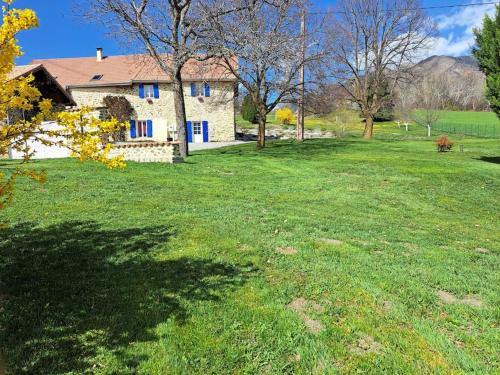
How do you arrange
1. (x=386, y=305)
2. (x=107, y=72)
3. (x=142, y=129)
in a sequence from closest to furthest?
(x=386, y=305), (x=142, y=129), (x=107, y=72)

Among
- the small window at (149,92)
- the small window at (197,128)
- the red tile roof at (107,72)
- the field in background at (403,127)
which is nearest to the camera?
the red tile roof at (107,72)

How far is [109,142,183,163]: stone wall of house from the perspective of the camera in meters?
15.2

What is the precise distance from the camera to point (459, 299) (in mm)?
4238

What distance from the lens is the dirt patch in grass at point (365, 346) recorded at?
10.6ft

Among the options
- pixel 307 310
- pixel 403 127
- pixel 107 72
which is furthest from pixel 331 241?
pixel 403 127

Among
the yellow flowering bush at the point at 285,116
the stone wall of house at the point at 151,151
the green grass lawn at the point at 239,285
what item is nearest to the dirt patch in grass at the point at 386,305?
the green grass lawn at the point at 239,285

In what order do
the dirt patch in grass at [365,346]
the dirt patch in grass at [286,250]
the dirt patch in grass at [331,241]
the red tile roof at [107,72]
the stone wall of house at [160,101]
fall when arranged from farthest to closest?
1. the stone wall of house at [160,101]
2. the red tile roof at [107,72]
3. the dirt patch in grass at [331,241]
4. the dirt patch in grass at [286,250]
5. the dirt patch in grass at [365,346]

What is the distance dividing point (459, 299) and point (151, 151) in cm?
1295

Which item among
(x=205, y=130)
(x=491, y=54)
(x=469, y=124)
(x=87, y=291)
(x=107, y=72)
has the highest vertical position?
(x=107, y=72)

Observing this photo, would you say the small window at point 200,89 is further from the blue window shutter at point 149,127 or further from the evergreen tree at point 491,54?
the evergreen tree at point 491,54

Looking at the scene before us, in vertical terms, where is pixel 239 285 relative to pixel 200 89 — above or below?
below

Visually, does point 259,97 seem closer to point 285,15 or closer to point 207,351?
point 285,15

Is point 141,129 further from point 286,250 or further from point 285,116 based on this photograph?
point 286,250

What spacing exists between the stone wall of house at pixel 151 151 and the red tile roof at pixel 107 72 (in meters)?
17.2
